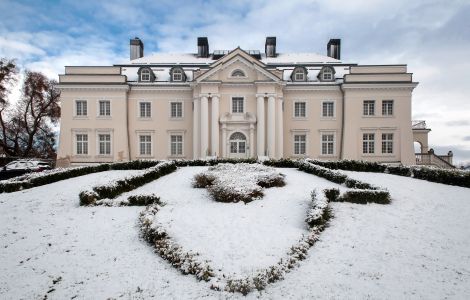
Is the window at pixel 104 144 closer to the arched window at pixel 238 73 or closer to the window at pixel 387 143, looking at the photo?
the arched window at pixel 238 73

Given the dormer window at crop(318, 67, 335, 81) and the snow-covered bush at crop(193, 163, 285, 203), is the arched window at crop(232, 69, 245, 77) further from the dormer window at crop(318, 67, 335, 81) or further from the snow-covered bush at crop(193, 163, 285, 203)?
the snow-covered bush at crop(193, 163, 285, 203)

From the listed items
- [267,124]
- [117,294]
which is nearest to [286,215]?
[117,294]

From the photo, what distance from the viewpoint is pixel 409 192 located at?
13938 mm

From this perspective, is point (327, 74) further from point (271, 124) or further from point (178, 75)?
point (178, 75)

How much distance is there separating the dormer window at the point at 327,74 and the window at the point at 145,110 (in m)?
17.5

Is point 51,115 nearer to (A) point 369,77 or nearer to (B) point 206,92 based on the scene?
(B) point 206,92

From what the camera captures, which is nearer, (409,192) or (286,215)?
(286,215)

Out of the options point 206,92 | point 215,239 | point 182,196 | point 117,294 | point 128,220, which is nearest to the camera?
point 117,294

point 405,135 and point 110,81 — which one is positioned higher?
point 110,81

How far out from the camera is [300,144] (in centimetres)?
3253

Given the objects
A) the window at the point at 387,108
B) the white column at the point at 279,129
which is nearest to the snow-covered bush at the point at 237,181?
the white column at the point at 279,129

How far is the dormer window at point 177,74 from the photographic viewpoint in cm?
3250

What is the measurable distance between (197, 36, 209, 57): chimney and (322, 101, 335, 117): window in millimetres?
14996

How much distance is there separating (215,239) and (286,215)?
312 cm
